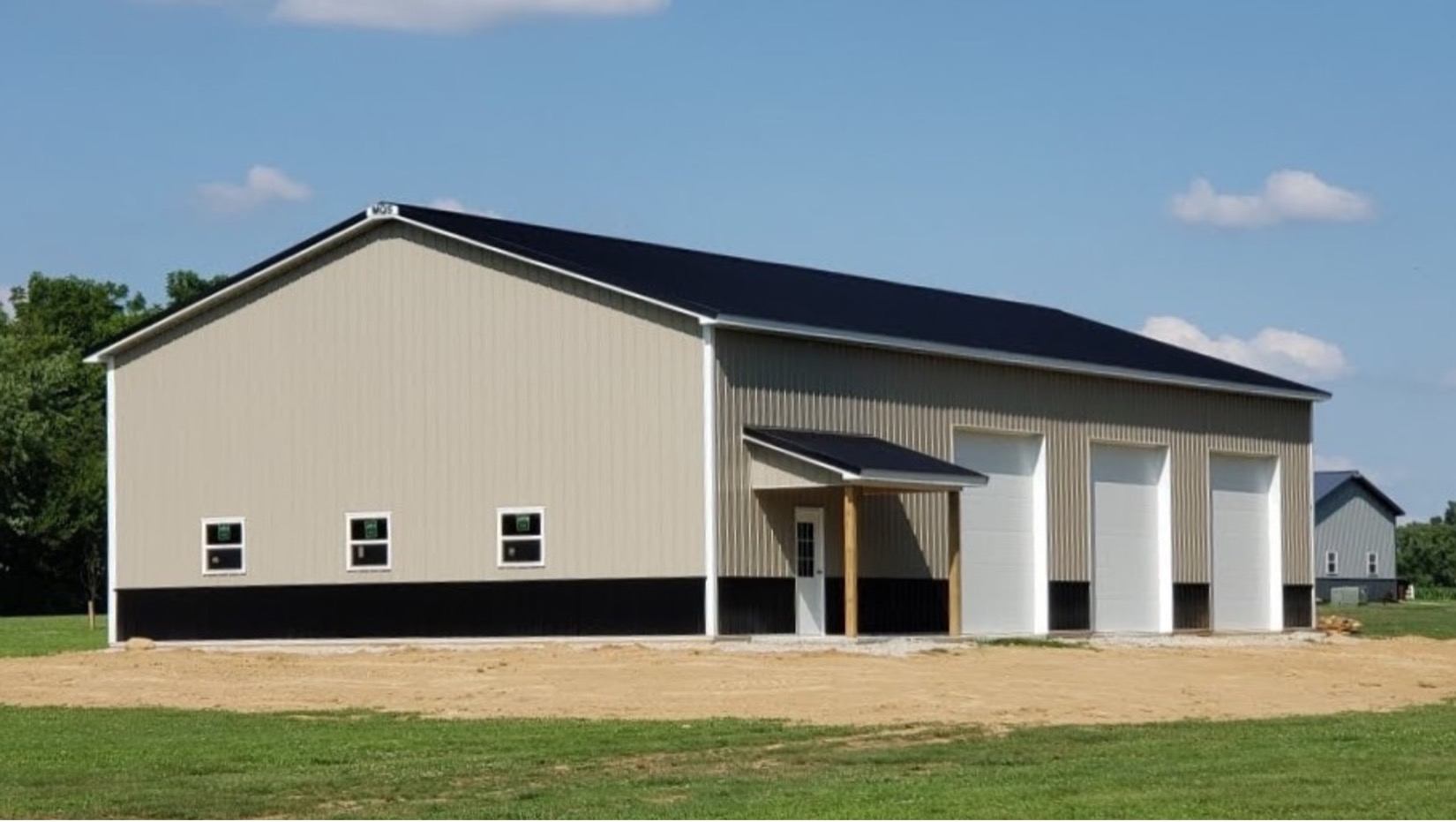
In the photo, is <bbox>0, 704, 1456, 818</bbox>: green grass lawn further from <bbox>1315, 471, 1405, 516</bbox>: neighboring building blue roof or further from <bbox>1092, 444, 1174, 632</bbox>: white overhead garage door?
<bbox>1315, 471, 1405, 516</bbox>: neighboring building blue roof

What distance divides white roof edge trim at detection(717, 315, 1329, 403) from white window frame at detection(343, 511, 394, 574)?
7394 mm

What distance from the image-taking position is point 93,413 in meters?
93.9

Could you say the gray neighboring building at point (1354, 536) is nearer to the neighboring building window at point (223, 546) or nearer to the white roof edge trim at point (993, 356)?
the white roof edge trim at point (993, 356)

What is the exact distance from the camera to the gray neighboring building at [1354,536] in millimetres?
100000

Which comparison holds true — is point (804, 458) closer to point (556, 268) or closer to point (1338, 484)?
point (556, 268)

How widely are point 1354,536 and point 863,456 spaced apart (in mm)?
66748

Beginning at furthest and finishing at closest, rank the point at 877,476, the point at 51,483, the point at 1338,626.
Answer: the point at 51,483 → the point at 1338,626 → the point at 877,476

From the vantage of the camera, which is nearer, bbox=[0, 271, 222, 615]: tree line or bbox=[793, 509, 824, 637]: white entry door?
bbox=[793, 509, 824, 637]: white entry door

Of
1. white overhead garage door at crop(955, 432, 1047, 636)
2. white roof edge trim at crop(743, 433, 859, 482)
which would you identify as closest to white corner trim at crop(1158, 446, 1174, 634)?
white overhead garage door at crop(955, 432, 1047, 636)

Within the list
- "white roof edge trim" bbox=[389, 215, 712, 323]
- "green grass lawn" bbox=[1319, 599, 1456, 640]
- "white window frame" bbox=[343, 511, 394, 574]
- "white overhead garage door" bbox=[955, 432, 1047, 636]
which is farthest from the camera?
"green grass lawn" bbox=[1319, 599, 1456, 640]

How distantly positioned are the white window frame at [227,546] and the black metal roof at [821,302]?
12.4ft

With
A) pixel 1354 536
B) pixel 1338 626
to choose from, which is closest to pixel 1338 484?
pixel 1354 536

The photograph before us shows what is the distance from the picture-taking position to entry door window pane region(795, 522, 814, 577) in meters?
41.2

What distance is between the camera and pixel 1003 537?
4622 cm
